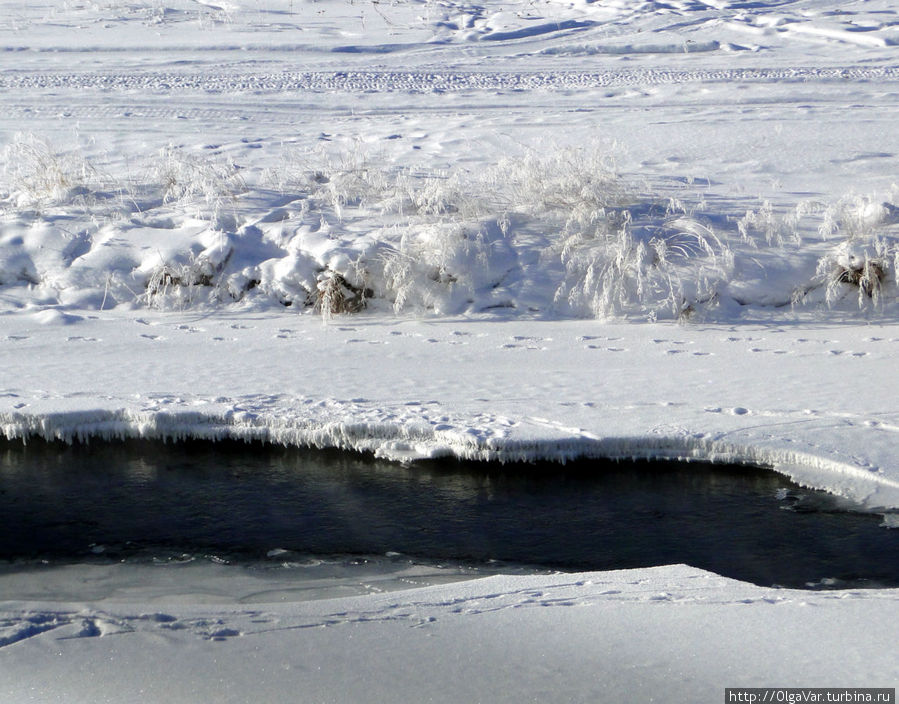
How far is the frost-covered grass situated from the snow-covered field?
31 millimetres

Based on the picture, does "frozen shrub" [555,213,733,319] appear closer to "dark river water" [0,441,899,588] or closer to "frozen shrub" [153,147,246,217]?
"dark river water" [0,441,899,588]

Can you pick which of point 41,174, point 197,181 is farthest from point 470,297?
point 41,174

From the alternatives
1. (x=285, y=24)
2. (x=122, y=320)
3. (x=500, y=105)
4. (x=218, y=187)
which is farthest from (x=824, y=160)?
(x=285, y=24)

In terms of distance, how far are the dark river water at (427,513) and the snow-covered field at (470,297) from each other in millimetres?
176

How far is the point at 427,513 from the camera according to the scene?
5.86 m

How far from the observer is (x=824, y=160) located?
1085 cm

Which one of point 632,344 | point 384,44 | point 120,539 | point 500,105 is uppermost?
point 384,44

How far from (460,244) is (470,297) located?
1.55ft

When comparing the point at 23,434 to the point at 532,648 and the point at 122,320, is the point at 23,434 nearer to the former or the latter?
the point at 122,320

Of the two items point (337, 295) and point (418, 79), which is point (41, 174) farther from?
point (418, 79)

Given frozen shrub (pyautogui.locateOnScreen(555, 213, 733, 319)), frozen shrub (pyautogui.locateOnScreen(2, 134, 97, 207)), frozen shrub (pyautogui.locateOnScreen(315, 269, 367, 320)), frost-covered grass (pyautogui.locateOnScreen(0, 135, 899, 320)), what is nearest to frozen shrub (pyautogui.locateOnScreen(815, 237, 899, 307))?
frost-covered grass (pyautogui.locateOnScreen(0, 135, 899, 320))

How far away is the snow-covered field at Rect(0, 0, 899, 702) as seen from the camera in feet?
Result: 12.8

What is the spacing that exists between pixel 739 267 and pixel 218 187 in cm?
511

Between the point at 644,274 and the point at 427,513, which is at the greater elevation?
the point at 644,274
